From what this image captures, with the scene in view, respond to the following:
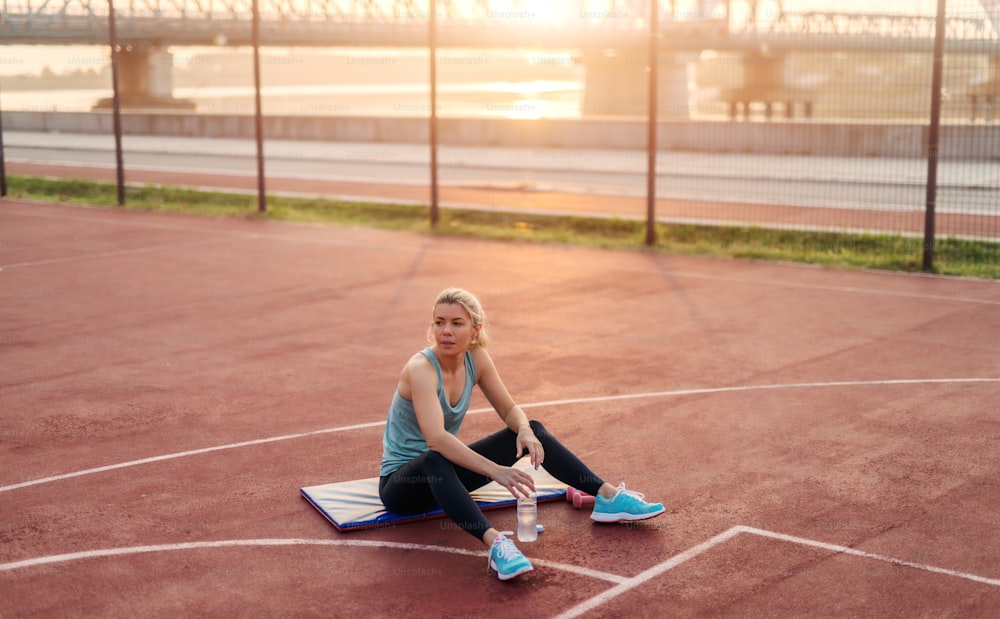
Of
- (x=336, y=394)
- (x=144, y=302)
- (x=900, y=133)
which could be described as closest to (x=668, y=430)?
(x=336, y=394)

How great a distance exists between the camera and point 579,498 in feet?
23.1

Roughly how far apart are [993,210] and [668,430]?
52.7ft

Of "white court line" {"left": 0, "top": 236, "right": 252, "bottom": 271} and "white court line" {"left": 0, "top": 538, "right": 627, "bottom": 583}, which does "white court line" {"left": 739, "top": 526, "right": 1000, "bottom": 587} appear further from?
"white court line" {"left": 0, "top": 236, "right": 252, "bottom": 271}

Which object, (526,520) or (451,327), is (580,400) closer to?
(526,520)

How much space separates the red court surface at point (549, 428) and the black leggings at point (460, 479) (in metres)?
0.23

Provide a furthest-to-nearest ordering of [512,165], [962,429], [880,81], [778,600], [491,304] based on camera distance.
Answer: [512,165] → [880,81] → [491,304] → [962,429] → [778,600]

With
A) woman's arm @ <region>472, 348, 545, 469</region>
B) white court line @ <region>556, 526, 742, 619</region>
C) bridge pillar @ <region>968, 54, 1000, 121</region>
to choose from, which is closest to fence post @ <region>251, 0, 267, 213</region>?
bridge pillar @ <region>968, 54, 1000, 121</region>

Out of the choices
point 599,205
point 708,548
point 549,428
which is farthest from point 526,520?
point 599,205

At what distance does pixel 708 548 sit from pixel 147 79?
79.6 metres

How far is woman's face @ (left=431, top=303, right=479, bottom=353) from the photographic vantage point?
21.1ft

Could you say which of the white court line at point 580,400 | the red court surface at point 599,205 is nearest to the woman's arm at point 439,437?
the white court line at point 580,400

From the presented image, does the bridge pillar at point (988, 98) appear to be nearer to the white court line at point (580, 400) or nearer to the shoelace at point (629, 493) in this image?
the white court line at point (580, 400)

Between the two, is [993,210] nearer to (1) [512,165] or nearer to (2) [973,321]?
(2) [973,321]

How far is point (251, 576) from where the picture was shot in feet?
19.9
